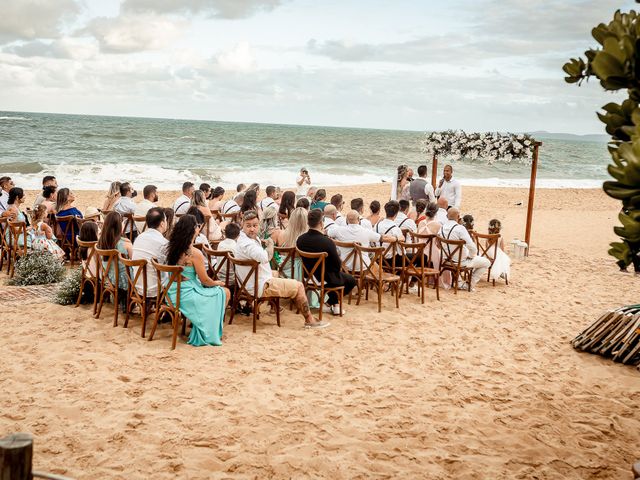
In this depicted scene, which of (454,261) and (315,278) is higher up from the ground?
(454,261)

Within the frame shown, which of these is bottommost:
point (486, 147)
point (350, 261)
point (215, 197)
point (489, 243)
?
point (350, 261)

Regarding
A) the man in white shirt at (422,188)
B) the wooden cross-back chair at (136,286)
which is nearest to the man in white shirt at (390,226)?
the man in white shirt at (422,188)

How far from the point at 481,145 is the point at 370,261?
5043mm

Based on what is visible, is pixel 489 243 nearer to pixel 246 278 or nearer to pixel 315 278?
pixel 315 278

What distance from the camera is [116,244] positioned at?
6.41 meters

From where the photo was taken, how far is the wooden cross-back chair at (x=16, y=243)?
8.10 metres

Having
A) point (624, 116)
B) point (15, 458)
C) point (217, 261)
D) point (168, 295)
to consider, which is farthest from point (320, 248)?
point (624, 116)

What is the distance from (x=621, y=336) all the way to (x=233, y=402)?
4.21 metres

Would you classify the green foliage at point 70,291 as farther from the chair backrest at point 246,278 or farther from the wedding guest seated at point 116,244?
the chair backrest at point 246,278

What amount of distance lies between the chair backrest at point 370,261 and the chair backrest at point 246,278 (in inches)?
61.9

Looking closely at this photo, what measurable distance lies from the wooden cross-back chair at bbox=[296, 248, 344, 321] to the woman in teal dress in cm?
124

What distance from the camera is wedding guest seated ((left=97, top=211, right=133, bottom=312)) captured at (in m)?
6.29

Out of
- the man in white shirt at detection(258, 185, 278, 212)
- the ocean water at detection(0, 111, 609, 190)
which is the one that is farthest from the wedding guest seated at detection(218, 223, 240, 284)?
the ocean water at detection(0, 111, 609, 190)

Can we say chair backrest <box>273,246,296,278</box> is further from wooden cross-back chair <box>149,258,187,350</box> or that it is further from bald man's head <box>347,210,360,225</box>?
wooden cross-back chair <box>149,258,187,350</box>
